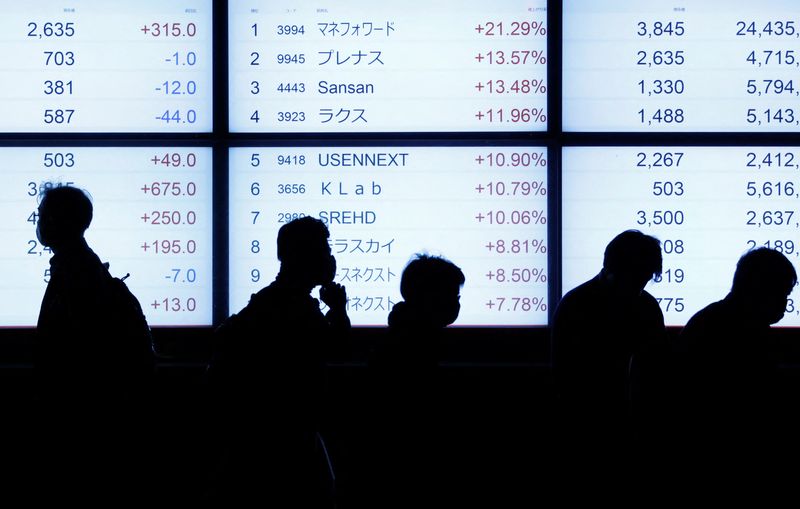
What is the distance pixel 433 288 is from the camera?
269cm

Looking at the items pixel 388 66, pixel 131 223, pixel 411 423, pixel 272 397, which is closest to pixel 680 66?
pixel 388 66

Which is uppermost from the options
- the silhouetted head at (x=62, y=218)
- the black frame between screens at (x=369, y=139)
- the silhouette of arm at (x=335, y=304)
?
the black frame between screens at (x=369, y=139)

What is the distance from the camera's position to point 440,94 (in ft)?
14.4

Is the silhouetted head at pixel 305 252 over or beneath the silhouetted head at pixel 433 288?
over

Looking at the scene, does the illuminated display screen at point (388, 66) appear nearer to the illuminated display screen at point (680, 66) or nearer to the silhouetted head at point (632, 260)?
the illuminated display screen at point (680, 66)

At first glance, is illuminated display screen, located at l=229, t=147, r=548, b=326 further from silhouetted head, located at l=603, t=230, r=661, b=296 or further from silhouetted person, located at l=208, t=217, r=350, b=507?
silhouetted person, located at l=208, t=217, r=350, b=507

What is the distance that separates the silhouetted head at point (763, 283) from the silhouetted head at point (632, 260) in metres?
0.49

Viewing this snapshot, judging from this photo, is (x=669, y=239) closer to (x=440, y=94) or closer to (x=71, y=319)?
(x=440, y=94)

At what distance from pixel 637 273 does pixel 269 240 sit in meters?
2.07

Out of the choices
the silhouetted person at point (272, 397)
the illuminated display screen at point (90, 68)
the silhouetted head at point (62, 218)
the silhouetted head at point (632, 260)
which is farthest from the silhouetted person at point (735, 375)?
the illuminated display screen at point (90, 68)

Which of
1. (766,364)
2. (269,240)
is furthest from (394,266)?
(766,364)

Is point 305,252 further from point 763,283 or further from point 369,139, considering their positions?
point 763,283

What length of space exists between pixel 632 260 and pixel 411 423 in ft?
5.68

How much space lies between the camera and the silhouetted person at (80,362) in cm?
307
